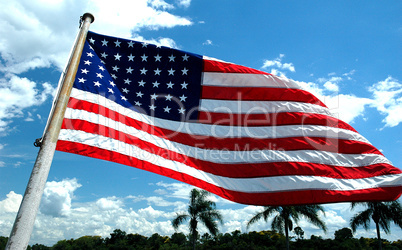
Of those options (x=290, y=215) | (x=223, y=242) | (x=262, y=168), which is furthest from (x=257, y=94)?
(x=223, y=242)

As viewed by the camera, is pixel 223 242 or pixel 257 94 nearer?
pixel 257 94

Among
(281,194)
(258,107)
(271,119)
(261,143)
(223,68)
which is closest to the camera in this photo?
(281,194)

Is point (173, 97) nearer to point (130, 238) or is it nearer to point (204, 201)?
point (204, 201)

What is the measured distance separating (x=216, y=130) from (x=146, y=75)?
6.42 feet

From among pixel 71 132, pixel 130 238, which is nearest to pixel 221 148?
pixel 71 132

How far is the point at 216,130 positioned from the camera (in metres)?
6.86

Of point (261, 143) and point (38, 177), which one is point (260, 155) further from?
point (38, 177)

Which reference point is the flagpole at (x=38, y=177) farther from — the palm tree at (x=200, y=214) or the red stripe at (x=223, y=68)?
the palm tree at (x=200, y=214)

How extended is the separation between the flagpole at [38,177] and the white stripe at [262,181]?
1.49 m

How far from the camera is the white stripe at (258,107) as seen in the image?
Result: 23.0 ft

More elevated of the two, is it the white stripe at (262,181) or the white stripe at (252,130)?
the white stripe at (252,130)

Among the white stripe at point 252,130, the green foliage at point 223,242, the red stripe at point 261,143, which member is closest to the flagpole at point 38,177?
the red stripe at point 261,143

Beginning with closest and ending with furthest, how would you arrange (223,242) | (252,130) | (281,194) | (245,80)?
(281,194), (252,130), (245,80), (223,242)

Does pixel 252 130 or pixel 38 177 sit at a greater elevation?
pixel 252 130
